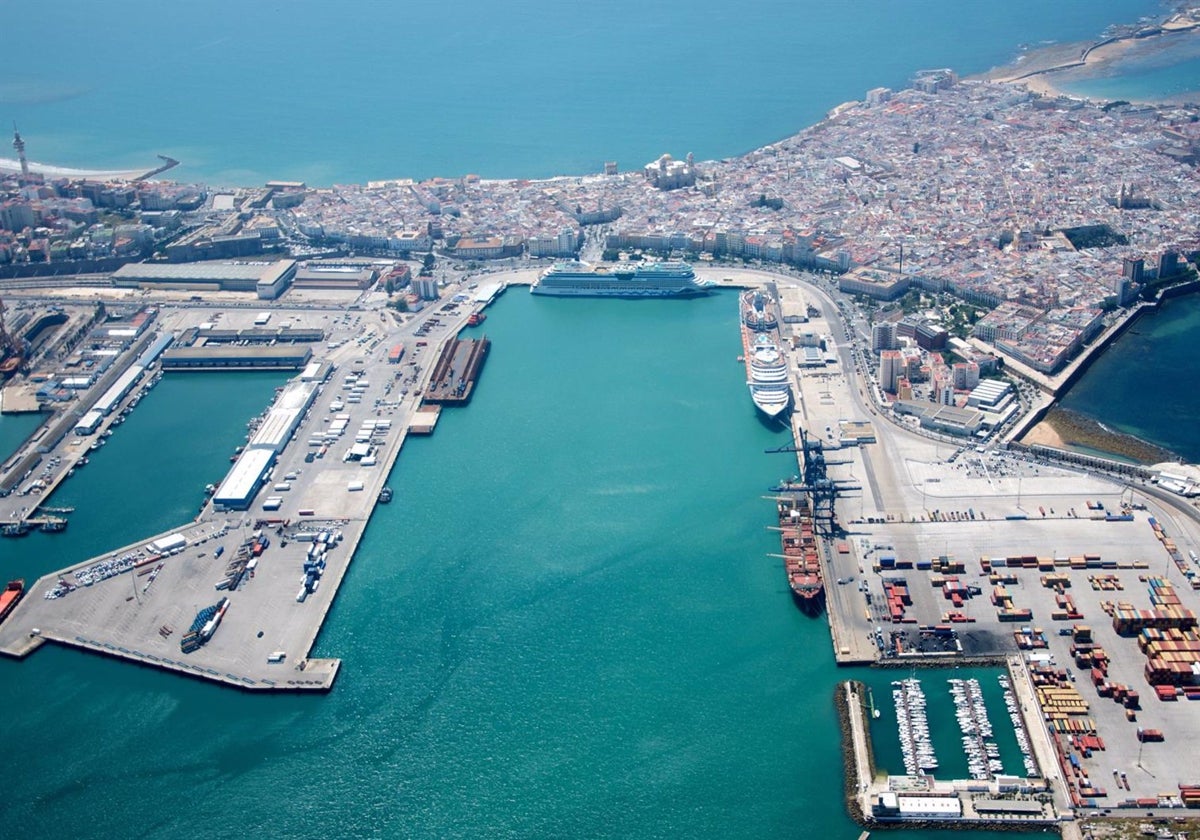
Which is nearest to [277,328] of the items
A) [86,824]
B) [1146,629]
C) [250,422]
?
[250,422]

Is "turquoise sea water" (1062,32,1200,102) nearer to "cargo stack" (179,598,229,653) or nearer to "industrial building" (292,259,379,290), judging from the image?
"industrial building" (292,259,379,290)

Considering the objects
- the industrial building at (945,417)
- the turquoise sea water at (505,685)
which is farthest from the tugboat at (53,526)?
the industrial building at (945,417)

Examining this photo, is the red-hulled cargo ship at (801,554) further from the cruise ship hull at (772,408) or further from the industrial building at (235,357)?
the industrial building at (235,357)

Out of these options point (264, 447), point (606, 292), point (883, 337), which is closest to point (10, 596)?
point (264, 447)

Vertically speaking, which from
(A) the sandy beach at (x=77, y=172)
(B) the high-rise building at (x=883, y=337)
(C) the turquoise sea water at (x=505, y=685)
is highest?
(A) the sandy beach at (x=77, y=172)

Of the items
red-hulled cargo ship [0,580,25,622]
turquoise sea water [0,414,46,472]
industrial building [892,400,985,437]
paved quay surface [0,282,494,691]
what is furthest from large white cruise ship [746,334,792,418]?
turquoise sea water [0,414,46,472]

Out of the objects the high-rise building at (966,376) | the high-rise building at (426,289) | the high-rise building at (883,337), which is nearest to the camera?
the high-rise building at (966,376)

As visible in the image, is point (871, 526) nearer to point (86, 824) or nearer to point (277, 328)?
point (86, 824)
